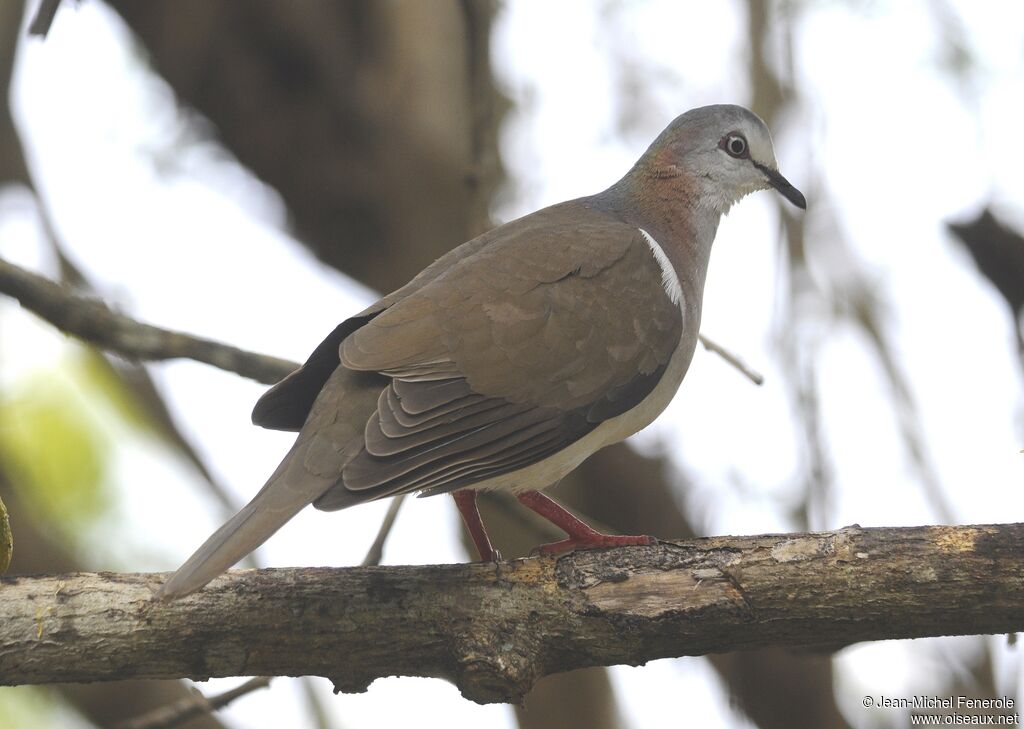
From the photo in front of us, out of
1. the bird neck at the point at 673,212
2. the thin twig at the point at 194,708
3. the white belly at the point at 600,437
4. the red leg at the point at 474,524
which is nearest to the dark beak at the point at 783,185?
the bird neck at the point at 673,212

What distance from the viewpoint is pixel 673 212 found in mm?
4570

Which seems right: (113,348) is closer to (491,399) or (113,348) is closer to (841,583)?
(491,399)

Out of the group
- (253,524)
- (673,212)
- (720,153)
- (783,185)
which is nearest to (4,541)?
(253,524)

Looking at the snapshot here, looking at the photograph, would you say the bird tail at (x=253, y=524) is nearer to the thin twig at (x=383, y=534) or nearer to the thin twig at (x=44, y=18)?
the thin twig at (x=383, y=534)

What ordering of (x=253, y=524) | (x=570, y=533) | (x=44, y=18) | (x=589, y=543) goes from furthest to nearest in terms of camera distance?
(x=570, y=533), (x=589, y=543), (x=253, y=524), (x=44, y=18)

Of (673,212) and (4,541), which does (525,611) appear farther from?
(673,212)

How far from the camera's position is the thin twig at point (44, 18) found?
2.82m

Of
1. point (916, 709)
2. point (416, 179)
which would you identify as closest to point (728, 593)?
point (916, 709)

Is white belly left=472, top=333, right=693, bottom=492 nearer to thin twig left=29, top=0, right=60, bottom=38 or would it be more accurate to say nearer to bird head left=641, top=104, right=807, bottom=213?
bird head left=641, top=104, right=807, bottom=213

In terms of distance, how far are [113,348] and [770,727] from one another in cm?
296

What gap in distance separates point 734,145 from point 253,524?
2.73 metres

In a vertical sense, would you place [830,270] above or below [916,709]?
above

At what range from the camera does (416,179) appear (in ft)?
19.0

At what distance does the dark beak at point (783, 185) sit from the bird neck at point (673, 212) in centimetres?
27
